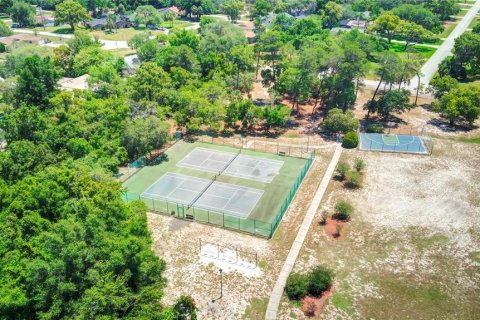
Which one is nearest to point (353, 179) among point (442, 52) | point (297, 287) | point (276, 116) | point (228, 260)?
point (276, 116)

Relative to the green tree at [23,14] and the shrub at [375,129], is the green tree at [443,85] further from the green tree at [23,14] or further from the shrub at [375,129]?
the green tree at [23,14]

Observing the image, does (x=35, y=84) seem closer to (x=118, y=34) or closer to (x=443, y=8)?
(x=118, y=34)

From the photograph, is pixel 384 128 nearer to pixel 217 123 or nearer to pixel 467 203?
pixel 467 203

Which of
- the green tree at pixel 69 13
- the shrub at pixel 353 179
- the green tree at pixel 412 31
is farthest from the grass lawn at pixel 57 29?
the shrub at pixel 353 179

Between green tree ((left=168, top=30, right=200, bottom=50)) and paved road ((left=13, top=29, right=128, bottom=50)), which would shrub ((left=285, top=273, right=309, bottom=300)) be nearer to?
green tree ((left=168, top=30, right=200, bottom=50))

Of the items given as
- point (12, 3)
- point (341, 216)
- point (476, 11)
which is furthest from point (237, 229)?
point (476, 11)

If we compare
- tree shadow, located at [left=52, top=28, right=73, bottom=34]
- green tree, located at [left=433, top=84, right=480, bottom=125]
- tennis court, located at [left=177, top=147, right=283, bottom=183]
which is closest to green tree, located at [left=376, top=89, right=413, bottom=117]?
green tree, located at [left=433, top=84, right=480, bottom=125]

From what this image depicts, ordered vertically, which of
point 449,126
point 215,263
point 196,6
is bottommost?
point 215,263
